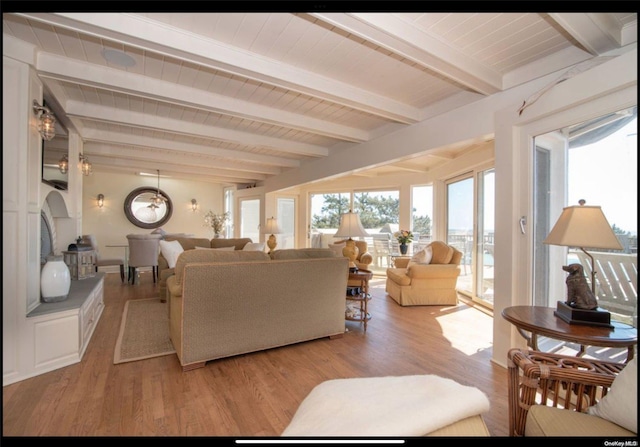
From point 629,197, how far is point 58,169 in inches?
180

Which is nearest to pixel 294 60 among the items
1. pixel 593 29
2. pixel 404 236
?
pixel 593 29

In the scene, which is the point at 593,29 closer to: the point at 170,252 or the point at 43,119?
the point at 43,119

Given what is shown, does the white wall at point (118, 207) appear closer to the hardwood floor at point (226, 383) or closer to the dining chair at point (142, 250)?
the dining chair at point (142, 250)

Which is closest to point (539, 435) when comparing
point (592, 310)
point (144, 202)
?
point (592, 310)

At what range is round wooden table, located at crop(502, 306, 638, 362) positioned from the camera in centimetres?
140

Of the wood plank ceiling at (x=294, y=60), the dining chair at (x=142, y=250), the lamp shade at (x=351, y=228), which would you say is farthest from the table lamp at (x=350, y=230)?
the dining chair at (x=142, y=250)

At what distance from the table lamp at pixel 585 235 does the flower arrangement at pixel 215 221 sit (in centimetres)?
744

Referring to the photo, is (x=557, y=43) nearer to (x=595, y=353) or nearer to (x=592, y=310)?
Answer: (x=592, y=310)

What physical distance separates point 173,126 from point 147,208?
4.62 metres

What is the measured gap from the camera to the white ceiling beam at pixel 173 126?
3.04 metres

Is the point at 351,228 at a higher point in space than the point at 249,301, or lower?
higher

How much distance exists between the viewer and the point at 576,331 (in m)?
1.49
